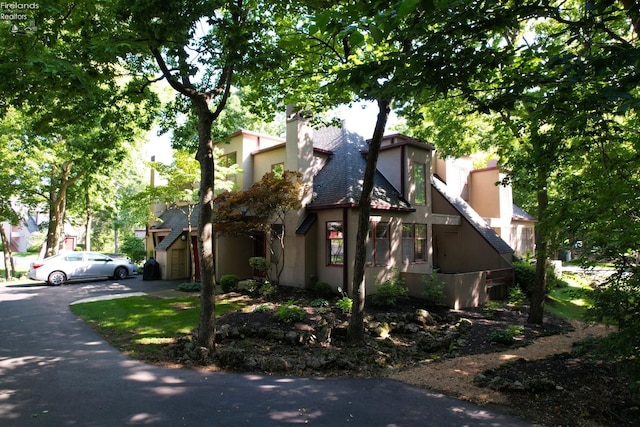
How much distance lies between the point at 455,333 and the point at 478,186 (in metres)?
14.7

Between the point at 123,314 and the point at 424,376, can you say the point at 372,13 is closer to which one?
the point at 424,376

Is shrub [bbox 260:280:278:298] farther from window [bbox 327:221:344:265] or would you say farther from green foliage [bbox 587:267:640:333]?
green foliage [bbox 587:267:640:333]

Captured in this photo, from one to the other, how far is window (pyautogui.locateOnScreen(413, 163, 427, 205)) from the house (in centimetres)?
4

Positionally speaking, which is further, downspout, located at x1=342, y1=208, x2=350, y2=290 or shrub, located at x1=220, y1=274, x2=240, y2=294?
shrub, located at x1=220, y1=274, x2=240, y2=294

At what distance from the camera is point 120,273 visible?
2133 centimetres

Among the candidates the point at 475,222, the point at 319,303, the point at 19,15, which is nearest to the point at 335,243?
the point at 319,303

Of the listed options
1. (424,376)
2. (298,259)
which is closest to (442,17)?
(424,376)

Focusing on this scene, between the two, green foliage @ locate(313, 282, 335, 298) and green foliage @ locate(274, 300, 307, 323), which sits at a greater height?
green foliage @ locate(313, 282, 335, 298)

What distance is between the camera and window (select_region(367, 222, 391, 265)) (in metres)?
14.7

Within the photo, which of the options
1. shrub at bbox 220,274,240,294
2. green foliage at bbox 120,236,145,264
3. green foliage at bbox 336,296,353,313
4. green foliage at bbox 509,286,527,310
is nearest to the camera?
green foliage at bbox 336,296,353,313

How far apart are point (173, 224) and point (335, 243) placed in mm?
12284

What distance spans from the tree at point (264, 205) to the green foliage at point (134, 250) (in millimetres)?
14302

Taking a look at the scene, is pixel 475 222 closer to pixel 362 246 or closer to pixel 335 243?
pixel 335 243

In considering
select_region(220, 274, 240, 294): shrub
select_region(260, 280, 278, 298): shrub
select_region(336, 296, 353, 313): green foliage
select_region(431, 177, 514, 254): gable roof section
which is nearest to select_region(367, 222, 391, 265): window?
select_region(336, 296, 353, 313): green foliage
